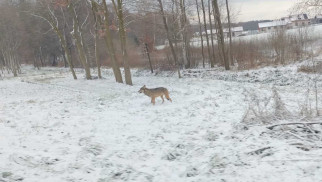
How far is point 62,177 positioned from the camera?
4.73m

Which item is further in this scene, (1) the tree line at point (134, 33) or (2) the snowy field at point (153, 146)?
(1) the tree line at point (134, 33)

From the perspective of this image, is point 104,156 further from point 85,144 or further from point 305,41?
point 305,41

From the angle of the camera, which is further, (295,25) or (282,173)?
(295,25)

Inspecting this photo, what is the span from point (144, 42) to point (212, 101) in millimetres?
Answer: 20187

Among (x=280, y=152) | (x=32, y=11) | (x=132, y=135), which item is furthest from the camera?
(x=32, y=11)

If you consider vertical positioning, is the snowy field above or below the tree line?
below

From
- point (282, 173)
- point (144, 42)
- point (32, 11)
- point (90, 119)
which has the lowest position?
point (282, 173)

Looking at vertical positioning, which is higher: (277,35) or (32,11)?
(32,11)

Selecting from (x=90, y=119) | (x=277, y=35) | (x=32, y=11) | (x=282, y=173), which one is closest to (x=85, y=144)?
(x=90, y=119)

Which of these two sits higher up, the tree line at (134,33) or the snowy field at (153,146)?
the tree line at (134,33)

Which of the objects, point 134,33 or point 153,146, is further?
point 134,33

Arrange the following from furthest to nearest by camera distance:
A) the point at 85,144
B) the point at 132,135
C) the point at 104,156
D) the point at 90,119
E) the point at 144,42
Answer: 1. the point at 144,42
2. the point at 90,119
3. the point at 132,135
4. the point at 85,144
5. the point at 104,156

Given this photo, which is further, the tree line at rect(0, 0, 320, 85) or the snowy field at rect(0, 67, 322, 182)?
the tree line at rect(0, 0, 320, 85)

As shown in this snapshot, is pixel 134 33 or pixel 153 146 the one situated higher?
pixel 134 33
